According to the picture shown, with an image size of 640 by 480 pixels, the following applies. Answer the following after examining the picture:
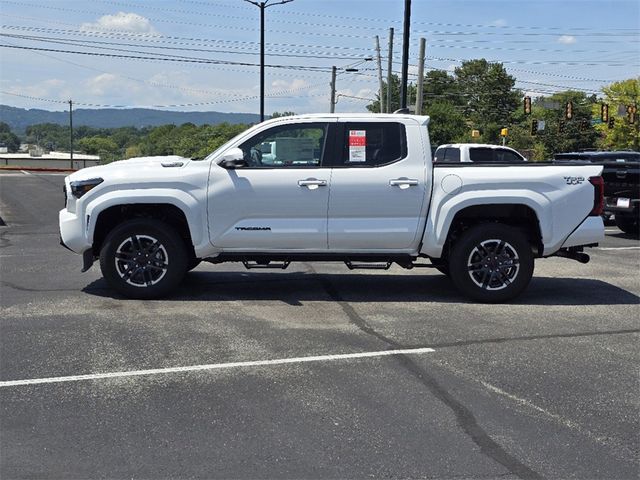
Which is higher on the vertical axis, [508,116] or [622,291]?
[508,116]

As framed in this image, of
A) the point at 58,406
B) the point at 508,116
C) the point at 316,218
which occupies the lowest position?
the point at 58,406

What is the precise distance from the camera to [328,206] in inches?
279

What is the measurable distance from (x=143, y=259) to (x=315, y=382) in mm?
3144

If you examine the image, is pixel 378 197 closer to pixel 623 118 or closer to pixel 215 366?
pixel 215 366

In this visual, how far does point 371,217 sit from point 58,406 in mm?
3812

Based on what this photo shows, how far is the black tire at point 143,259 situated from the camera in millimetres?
7152

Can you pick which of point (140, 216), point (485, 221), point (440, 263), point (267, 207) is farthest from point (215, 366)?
point (485, 221)

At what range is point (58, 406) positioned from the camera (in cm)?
429

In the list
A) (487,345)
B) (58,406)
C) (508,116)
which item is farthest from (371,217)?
(508,116)

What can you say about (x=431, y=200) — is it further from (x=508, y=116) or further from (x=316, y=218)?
(x=508, y=116)

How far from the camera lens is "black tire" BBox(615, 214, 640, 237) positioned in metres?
13.8

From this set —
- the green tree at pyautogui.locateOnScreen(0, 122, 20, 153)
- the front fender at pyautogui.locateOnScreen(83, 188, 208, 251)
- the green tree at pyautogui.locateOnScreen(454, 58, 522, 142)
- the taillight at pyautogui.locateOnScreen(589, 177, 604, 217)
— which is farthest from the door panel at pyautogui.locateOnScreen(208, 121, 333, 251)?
the green tree at pyautogui.locateOnScreen(0, 122, 20, 153)

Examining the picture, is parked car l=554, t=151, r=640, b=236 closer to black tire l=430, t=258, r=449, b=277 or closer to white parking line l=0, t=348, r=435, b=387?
black tire l=430, t=258, r=449, b=277

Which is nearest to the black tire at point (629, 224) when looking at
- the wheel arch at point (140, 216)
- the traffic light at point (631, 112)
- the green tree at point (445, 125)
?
the wheel arch at point (140, 216)
